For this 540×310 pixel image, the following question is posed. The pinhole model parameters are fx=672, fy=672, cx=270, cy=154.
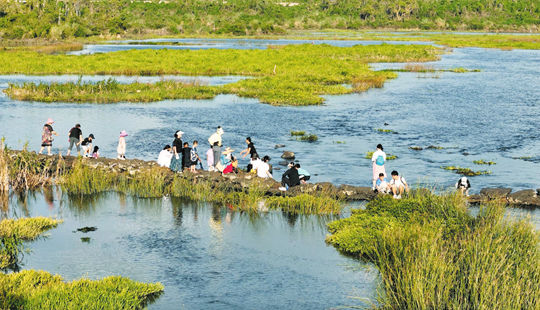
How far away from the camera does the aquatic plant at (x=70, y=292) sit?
15.9 m

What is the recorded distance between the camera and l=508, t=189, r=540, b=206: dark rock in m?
27.0

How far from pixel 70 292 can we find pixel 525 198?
18.7 metres

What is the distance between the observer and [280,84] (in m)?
68.3

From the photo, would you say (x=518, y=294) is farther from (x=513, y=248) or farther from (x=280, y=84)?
(x=280, y=84)

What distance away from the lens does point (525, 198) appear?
27.3 metres

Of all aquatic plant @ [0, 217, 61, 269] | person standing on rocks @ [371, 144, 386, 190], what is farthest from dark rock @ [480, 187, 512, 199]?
aquatic plant @ [0, 217, 61, 269]

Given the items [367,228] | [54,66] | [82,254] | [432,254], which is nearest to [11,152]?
[82,254]

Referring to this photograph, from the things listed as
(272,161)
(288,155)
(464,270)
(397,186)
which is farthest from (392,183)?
(464,270)

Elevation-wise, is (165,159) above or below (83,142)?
below

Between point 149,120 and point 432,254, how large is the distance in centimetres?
3851

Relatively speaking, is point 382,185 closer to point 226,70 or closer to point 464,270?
point 464,270

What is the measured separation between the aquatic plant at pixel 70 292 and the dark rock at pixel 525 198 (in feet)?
51.8

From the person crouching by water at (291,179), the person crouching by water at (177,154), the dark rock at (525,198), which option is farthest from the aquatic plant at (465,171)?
the person crouching by water at (177,154)

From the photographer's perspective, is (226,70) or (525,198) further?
(226,70)
